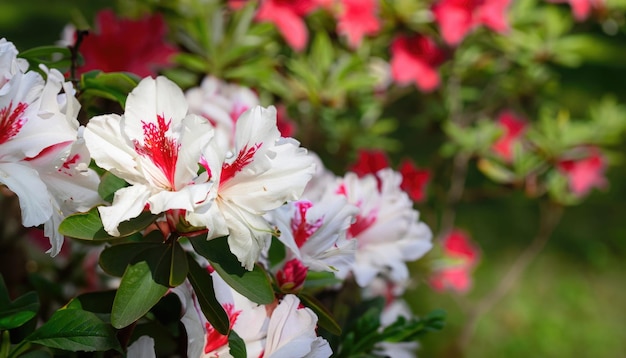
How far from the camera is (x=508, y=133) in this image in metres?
1.89

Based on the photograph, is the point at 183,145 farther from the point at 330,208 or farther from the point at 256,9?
the point at 256,9

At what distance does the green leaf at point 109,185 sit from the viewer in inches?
28.9

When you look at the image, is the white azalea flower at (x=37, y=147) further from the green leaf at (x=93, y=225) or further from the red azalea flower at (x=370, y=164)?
the red azalea flower at (x=370, y=164)

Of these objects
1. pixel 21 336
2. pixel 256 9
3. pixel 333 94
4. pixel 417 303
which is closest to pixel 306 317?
pixel 21 336

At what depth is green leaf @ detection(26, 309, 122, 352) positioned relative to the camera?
28.3 inches

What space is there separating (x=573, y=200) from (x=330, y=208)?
1218mm

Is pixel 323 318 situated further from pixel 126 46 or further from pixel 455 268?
pixel 455 268

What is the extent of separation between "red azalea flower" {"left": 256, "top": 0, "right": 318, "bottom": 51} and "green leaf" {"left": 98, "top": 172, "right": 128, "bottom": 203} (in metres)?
0.82

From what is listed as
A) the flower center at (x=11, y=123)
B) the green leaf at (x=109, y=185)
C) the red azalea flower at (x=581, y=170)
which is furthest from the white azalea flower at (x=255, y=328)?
the red azalea flower at (x=581, y=170)

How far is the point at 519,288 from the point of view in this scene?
2.83 metres

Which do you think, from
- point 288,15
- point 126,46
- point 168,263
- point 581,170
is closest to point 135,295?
point 168,263

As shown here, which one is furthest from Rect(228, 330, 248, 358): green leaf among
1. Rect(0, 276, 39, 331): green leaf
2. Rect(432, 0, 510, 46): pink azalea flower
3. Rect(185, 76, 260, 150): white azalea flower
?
Rect(432, 0, 510, 46): pink azalea flower

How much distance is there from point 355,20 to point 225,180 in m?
0.94

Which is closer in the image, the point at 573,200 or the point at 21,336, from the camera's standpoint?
the point at 21,336
